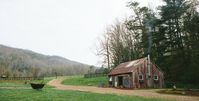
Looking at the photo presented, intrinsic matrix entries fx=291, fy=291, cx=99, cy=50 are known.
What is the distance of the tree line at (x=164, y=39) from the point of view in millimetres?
44938

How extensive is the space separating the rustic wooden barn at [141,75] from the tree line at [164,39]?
2.89m

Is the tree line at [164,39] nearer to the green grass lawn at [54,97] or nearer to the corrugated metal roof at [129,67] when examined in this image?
the corrugated metal roof at [129,67]

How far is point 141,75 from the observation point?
45.7 m

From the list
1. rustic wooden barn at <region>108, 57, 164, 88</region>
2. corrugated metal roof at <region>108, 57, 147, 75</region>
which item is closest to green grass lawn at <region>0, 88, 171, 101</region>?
rustic wooden barn at <region>108, 57, 164, 88</region>

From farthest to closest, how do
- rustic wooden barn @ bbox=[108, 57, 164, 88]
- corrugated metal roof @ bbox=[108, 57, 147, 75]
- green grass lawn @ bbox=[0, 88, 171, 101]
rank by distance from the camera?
corrugated metal roof @ bbox=[108, 57, 147, 75] < rustic wooden barn @ bbox=[108, 57, 164, 88] < green grass lawn @ bbox=[0, 88, 171, 101]

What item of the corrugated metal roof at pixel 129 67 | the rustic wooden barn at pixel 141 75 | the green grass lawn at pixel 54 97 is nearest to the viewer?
the green grass lawn at pixel 54 97

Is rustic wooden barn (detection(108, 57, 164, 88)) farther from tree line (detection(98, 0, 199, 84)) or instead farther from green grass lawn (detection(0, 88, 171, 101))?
green grass lawn (detection(0, 88, 171, 101))

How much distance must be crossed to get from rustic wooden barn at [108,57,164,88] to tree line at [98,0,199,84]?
2.89m

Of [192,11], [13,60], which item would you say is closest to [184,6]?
[192,11]

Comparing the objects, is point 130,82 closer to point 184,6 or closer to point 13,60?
point 184,6

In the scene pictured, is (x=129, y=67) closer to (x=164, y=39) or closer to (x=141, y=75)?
(x=141, y=75)

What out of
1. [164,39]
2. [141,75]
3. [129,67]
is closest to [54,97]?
[141,75]

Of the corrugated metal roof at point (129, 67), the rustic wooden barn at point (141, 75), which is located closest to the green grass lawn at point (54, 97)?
the rustic wooden barn at point (141, 75)

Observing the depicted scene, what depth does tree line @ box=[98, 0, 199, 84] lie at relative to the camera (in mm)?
44938
